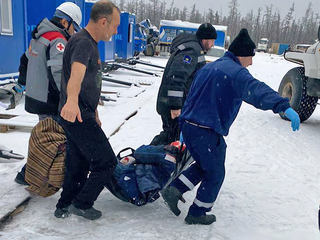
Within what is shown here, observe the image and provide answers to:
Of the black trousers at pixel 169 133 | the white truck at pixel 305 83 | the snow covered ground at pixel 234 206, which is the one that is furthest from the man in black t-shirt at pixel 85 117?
the white truck at pixel 305 83

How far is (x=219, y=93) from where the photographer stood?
2.54 m

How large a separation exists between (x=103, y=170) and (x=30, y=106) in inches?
43.5

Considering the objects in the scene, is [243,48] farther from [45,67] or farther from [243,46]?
[45,67]

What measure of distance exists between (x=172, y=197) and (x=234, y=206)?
0.77m

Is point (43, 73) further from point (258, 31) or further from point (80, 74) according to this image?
point (258, 31)

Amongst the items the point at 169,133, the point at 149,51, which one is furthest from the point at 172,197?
the point at 149,51

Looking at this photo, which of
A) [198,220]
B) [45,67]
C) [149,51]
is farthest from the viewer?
[149,51]

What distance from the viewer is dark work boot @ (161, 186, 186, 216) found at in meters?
2.82

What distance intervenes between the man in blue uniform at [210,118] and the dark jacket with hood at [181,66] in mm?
591

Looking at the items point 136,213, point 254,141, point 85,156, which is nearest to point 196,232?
point 136,213

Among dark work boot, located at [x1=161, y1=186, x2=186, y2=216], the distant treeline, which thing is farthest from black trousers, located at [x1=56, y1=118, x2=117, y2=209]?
the distant treeline

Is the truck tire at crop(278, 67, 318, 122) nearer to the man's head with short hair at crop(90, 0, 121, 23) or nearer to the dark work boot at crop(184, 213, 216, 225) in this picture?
the dark work boot at crop(184, 213, 216, 225)

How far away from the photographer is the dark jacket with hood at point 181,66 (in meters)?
3.38

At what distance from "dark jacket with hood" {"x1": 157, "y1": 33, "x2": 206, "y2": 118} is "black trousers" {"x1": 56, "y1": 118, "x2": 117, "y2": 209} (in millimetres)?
1088
